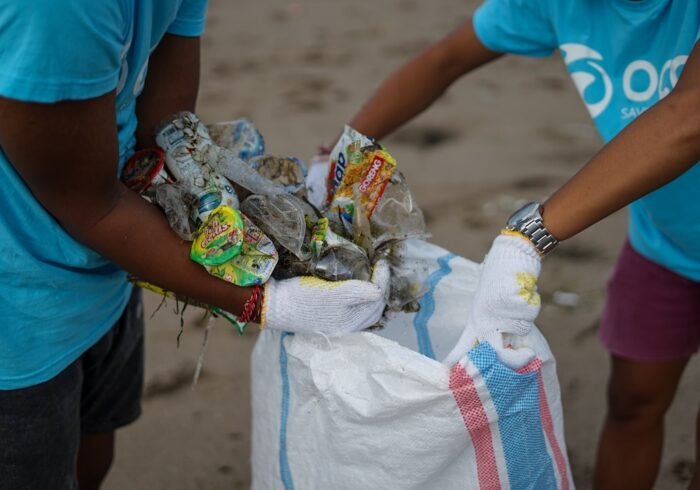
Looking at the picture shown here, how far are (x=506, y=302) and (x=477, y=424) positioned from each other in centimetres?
19

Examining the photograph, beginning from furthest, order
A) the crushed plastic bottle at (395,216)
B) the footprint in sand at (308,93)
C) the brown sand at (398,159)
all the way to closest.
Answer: the footprint in sand at (308,93) → the brown sand at (398,159) → the crushed plastic bottle at (395,216)

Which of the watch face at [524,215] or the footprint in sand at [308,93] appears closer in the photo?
the watch face at [524,215]

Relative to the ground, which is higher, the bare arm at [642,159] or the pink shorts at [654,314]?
the bare arm at [642,159]

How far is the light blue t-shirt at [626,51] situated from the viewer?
1468mm

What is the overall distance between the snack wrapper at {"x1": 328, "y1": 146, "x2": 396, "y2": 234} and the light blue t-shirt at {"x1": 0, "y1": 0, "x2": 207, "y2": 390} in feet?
1.23

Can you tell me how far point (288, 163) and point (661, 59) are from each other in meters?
0.68

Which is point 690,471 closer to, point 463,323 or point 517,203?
point 463,323

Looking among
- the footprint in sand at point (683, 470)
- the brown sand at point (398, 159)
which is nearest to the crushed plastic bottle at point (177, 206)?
the brown sand at point (398, 159)

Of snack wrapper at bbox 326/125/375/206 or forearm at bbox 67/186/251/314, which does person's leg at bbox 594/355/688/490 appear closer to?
snack wrapper at bbox 326/125/375/206

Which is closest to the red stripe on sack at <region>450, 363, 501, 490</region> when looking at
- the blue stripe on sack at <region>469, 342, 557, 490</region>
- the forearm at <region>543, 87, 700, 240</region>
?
the blue stripe on sack at <region>469, 342, 557, 490</region>

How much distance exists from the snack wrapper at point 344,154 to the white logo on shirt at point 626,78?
434 mm

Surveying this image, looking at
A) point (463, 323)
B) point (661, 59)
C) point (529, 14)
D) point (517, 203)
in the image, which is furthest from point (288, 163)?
point (517, 203)

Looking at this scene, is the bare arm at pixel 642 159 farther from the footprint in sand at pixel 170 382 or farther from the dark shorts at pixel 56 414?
the footprint in sand at pixel 170 382

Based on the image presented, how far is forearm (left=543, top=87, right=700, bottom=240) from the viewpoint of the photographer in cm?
122
